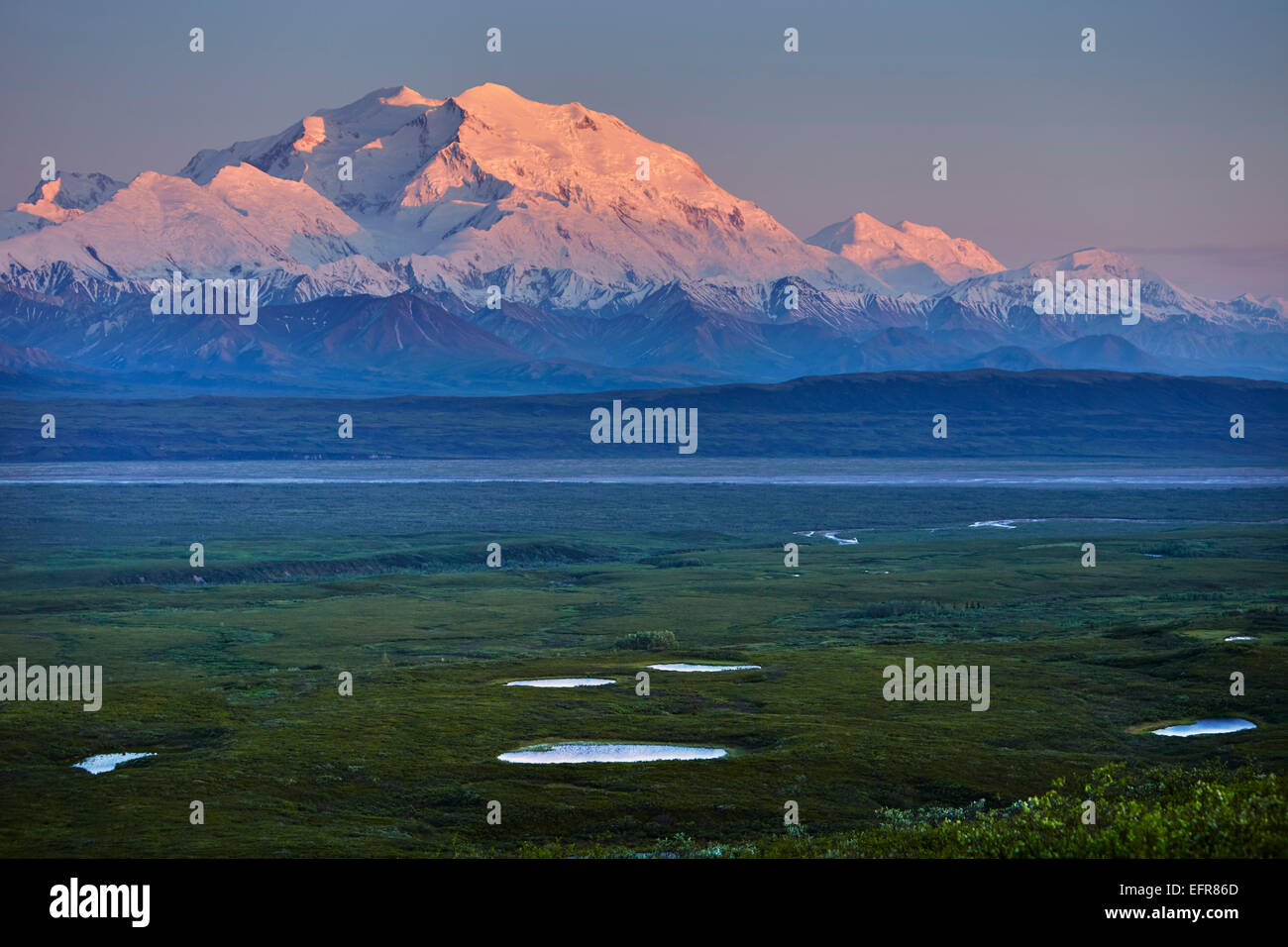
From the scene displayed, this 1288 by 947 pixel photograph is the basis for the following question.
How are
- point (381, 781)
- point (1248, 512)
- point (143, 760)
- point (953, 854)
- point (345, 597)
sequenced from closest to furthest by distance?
point (953, 854)
point (381, 781)
point (143, 760)
point (345, 597)
point (1248, 512)

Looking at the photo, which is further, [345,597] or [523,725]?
[345,597]

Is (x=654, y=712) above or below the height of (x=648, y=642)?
above

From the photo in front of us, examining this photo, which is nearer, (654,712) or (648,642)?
(654,712)

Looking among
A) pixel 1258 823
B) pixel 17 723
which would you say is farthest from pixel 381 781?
pixel 1258 823

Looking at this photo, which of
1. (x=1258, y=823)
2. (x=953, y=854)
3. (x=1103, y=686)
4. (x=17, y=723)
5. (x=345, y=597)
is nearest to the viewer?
(x=1258, y=823)

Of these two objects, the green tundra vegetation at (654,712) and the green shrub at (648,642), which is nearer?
the green tundra vegetation at (654,712)

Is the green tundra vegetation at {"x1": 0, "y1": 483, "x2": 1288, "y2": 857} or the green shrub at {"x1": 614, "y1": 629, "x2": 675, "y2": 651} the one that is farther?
the green shrub at {"x1": 614, "y1": 629, "x2": 675, "y2": 651}
